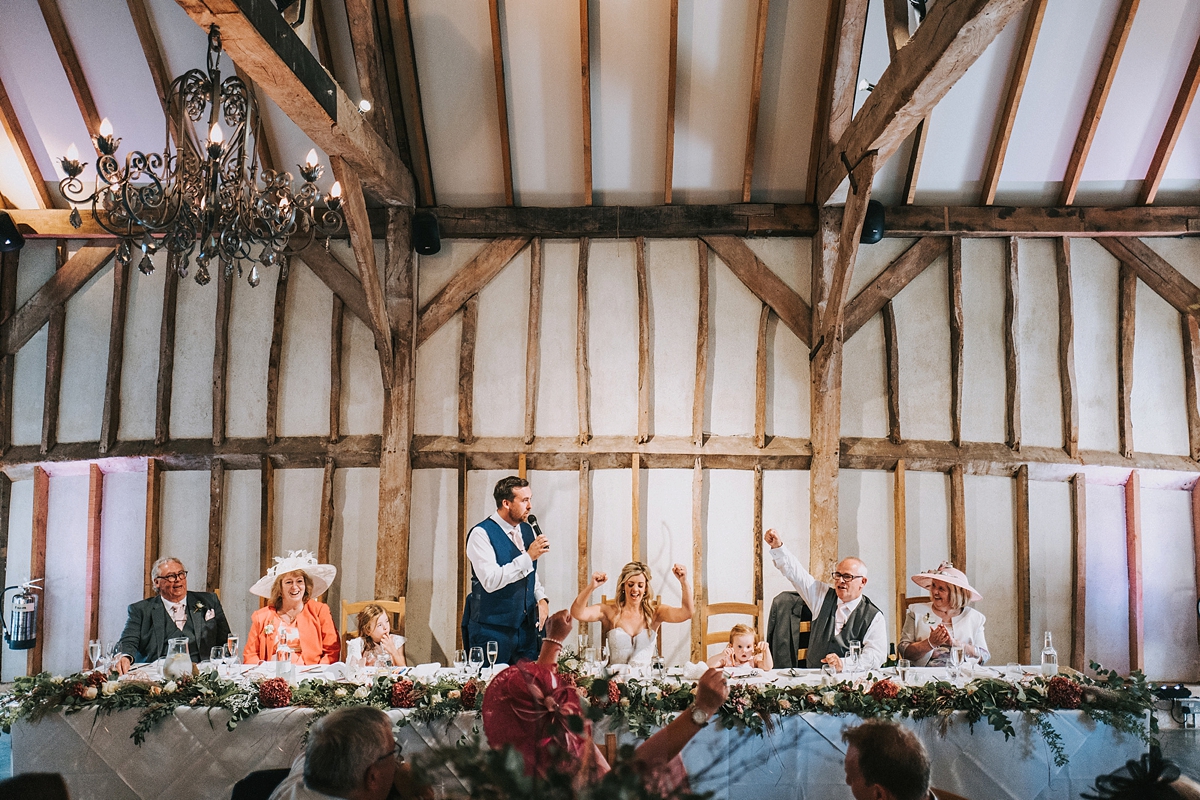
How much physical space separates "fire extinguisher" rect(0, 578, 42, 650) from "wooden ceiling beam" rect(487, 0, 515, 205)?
475cm

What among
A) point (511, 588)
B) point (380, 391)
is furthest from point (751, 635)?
point (380, 391)

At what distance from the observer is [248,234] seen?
4.45 meters

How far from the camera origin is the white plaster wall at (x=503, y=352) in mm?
7457

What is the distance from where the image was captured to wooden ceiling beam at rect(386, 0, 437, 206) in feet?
21.5

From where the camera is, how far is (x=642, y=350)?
739cm

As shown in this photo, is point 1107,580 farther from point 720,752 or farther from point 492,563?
point 492,563

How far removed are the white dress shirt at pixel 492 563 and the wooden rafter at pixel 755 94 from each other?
320 cm

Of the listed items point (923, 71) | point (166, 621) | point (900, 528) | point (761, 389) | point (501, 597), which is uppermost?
point (923, 71)

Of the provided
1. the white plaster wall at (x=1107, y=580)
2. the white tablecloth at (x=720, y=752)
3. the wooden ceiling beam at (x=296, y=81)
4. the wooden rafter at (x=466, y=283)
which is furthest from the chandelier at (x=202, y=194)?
the white plaster wall at (x=1107, y=580)

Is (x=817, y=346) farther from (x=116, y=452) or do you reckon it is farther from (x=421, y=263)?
(x=116, y=452)

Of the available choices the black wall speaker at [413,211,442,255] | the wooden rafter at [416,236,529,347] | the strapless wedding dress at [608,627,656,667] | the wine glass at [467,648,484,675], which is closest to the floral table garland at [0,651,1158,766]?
the wine glass at [467,648,484,675]

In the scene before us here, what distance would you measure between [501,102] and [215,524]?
3816 mm

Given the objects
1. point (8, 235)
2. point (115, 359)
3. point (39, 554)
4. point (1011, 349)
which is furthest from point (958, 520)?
point (8, 235)

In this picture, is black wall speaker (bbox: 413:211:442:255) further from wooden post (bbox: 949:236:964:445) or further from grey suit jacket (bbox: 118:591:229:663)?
wooden post (bbox: 949:236:964:445)
